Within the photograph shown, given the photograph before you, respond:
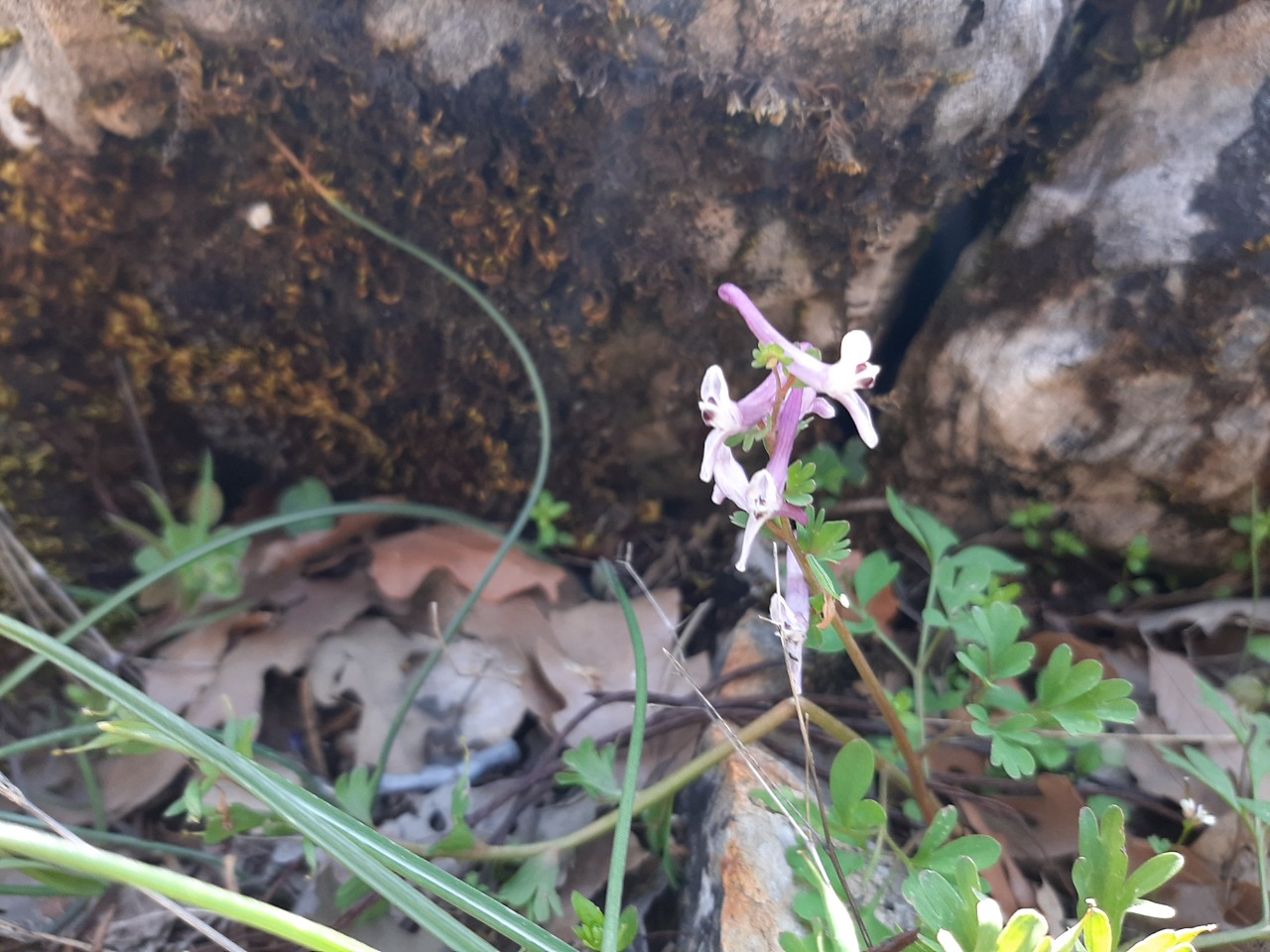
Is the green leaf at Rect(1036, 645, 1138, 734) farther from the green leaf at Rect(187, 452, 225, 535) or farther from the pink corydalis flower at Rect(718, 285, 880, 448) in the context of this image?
the green leaf at Rect(187, 452, 225, 535)

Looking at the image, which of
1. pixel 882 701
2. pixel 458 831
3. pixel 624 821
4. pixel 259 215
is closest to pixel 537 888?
pixel 458 831

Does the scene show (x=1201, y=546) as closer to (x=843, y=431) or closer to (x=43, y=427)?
(x=843, y=431)

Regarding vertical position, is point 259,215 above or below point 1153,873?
Answer: above

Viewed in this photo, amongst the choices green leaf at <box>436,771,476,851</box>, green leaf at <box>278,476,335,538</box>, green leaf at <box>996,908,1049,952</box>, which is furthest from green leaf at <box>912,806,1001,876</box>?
green leaf at <box>278,476,335,538</box>

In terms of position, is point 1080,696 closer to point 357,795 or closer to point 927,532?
point 927,532

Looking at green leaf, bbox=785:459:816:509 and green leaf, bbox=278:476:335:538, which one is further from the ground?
green leaf, bbox=278:476:335:538

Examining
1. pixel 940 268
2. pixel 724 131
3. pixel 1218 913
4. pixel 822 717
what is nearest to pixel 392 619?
pixel 822 717
